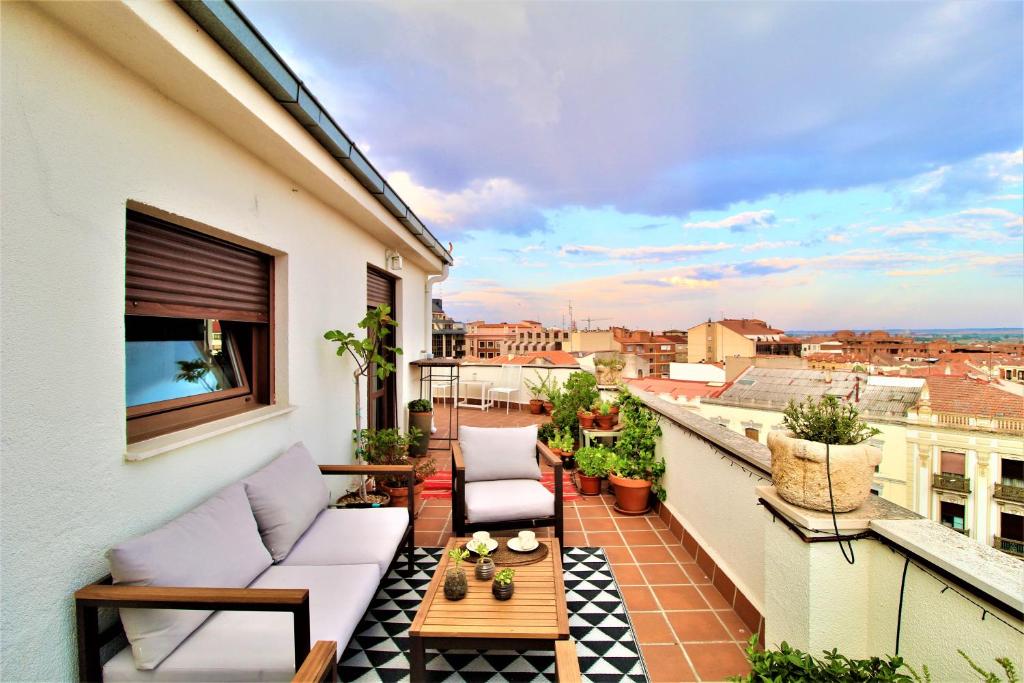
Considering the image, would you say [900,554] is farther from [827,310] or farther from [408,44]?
[827,310]

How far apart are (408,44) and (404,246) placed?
2.07 metres

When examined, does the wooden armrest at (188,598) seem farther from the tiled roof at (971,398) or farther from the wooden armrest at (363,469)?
the tiled roof at (971,398)

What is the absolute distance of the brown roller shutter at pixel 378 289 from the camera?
15.9 feet

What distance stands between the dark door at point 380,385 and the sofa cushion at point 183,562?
2.75 meters

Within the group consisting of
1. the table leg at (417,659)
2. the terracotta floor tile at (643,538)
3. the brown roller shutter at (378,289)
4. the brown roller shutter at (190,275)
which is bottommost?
the terracotta floor tile at (643,538)

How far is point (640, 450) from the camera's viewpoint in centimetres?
405

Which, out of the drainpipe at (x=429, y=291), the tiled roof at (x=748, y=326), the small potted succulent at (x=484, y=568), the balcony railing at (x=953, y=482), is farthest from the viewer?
the tiled roof at (x=748, y=326)

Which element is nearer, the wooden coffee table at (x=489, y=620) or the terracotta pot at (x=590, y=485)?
the wooden coffee table at (x=489, y=620)

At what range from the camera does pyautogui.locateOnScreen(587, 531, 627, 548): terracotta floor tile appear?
3328 millimetres

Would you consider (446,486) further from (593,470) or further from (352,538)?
(352,538)

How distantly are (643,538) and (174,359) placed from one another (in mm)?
3415

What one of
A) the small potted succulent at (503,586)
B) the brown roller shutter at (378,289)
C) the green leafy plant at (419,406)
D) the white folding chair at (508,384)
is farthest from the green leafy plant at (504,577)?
the white folding chair at (508,384)

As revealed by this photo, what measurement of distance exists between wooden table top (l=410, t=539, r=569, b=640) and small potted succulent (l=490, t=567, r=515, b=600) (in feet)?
0.08

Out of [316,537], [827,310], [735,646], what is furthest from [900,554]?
[827,310]
